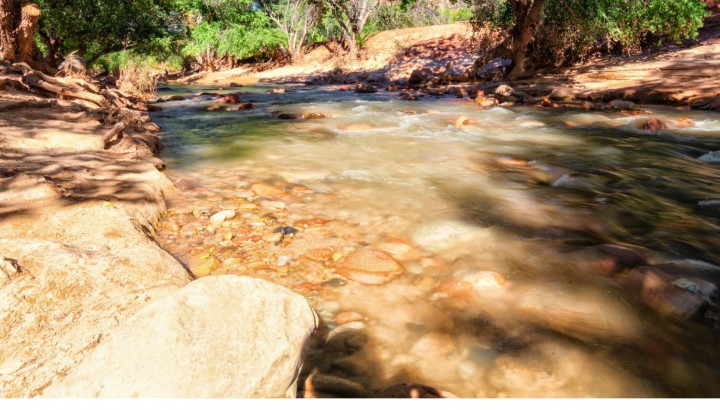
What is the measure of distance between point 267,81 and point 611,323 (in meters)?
22.2

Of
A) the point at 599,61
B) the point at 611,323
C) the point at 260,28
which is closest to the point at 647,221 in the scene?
the point at 611,323

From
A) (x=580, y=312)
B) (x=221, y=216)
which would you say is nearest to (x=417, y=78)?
(x=221, y=216)

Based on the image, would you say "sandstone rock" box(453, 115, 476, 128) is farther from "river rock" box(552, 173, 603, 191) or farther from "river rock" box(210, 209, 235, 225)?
"river rock" box(210, 209, 235, 225)

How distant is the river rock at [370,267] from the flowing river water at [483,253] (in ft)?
0.11

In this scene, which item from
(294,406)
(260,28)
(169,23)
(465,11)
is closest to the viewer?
(294,406)

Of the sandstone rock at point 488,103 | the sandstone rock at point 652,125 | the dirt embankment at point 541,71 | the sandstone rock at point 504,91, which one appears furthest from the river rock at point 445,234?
the sandstone rock at point 504,91

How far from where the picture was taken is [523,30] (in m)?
12.8

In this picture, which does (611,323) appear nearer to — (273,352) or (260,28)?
(273,352)

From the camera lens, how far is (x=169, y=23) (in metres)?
18.4

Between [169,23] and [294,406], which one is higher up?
[169,23]

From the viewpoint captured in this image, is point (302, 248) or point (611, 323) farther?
point (302, 248)

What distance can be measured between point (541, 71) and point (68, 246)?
14.8 metres

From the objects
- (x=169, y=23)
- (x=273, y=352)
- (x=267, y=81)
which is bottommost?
(x=267, y=81)

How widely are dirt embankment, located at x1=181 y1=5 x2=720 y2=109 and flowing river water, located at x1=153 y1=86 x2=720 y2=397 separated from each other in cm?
499
